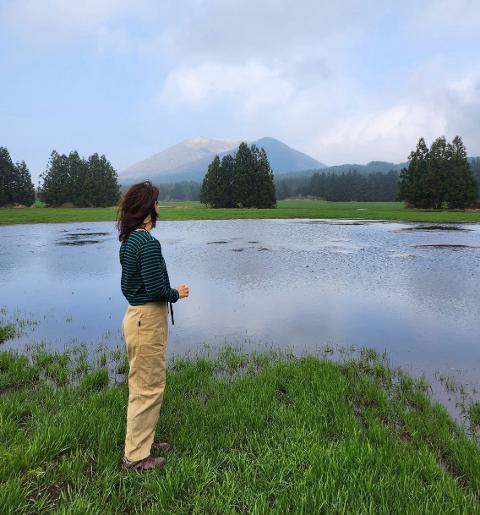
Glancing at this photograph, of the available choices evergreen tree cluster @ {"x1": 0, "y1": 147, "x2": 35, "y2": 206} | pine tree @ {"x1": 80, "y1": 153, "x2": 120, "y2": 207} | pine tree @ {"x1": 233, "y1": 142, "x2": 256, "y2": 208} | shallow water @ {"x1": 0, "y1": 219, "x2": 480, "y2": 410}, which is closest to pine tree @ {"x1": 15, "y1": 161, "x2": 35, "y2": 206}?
evergreen tree cluster @ {"x1": 0, "y1": 147, "x2": 35, "y2": 206}

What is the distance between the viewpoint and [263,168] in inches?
3263

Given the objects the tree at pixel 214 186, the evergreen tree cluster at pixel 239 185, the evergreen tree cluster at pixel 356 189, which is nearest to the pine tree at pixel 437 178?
the evergreen tree cluster at pixel 239 185

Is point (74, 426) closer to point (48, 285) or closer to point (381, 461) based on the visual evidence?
point (381, 461)

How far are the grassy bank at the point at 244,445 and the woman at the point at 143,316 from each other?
0.35m

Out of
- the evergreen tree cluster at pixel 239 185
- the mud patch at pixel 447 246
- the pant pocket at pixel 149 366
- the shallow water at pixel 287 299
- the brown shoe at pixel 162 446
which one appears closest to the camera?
the pant pocket at pixel 149 366

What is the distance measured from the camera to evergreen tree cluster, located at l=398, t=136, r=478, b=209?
65312mm

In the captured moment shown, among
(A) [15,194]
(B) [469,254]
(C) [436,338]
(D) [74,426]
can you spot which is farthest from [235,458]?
(A) [15,194]

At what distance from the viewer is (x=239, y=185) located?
80875mm

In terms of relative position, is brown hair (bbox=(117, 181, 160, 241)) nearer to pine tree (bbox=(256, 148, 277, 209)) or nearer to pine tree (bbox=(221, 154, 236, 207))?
pine tree (bbox=(256, 148, 277, 209))

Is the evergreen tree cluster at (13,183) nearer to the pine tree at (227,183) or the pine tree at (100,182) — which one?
the pine tree at (100,182)

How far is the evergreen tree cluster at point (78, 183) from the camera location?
90.3m

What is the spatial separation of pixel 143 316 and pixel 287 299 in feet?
25.3

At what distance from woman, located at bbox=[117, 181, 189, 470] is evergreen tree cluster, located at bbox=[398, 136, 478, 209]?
7098cm

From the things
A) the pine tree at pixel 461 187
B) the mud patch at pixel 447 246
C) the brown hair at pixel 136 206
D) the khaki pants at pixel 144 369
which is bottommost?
the mud patch at pixel 447 246
